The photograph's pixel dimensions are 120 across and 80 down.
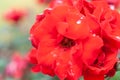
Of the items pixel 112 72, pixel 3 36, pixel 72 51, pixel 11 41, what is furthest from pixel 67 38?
pixel 3 36

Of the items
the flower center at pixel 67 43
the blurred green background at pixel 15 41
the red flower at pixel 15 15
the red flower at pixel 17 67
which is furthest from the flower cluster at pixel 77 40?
the red flower at pixel 15 15

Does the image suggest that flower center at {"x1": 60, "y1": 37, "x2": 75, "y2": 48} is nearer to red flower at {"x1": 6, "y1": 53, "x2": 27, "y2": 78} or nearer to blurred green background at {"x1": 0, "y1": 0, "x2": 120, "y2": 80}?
blurred green background at {"x1": 0, "y1": 0, "x2": 120, "y2": 80}

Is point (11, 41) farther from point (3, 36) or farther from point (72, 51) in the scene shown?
point (72, 51)

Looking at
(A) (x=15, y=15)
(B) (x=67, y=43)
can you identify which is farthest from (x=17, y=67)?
(B) (x=67, y=43)

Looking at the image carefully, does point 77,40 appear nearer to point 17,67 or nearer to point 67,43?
point 67,43

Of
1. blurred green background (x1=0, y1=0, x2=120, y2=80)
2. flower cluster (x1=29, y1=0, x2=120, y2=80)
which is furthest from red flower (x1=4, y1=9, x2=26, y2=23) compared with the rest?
flower cluster (x1=29, y1=0, x2=120, y2=80)

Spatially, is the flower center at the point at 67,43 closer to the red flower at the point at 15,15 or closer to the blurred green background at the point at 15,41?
the blurred green background at the point at 15,41
